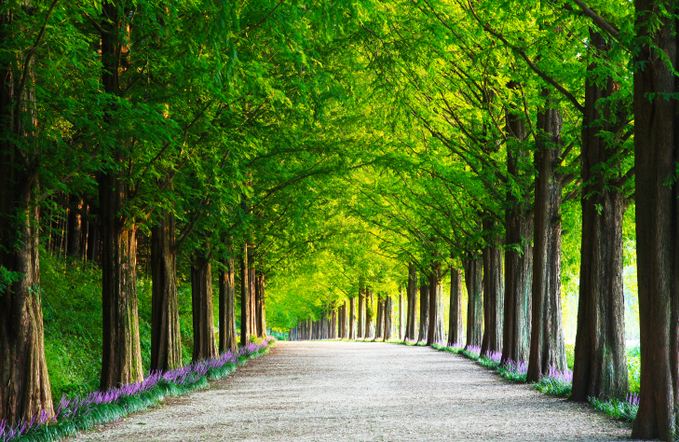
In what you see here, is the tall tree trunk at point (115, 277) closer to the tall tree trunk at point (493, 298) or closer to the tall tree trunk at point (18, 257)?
the tall tree trunk at point (18, 257)

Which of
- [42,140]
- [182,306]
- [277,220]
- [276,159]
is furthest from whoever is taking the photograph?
[182,306]

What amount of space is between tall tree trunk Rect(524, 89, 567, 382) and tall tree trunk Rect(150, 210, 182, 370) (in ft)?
25.0

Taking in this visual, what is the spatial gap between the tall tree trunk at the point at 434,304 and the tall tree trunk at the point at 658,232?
2192cm

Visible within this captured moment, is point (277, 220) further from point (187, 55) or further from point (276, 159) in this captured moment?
point (187, 55)

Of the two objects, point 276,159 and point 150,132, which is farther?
point 276,159

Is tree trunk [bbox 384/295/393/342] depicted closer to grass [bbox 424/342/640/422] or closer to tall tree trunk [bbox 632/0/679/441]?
grass [bbox 424/342/640/422]

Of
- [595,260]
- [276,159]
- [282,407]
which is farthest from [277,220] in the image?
[595,260]

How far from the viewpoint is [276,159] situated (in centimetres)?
1388

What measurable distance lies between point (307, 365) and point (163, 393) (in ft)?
28.1

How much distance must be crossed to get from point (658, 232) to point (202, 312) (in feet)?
41.9

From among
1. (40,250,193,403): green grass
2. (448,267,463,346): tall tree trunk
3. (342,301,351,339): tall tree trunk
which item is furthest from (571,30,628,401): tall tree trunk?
(342,301,351,339): tall tree trunk

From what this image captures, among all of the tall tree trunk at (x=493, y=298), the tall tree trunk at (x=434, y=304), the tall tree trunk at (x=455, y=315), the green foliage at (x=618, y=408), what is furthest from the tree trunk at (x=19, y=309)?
the tall tree trunk at (x=434, y=304)

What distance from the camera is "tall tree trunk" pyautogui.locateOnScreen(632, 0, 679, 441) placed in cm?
627

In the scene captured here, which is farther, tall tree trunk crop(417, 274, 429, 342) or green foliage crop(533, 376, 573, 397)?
tall tree trunk crop(417, 274, 429, 342)
